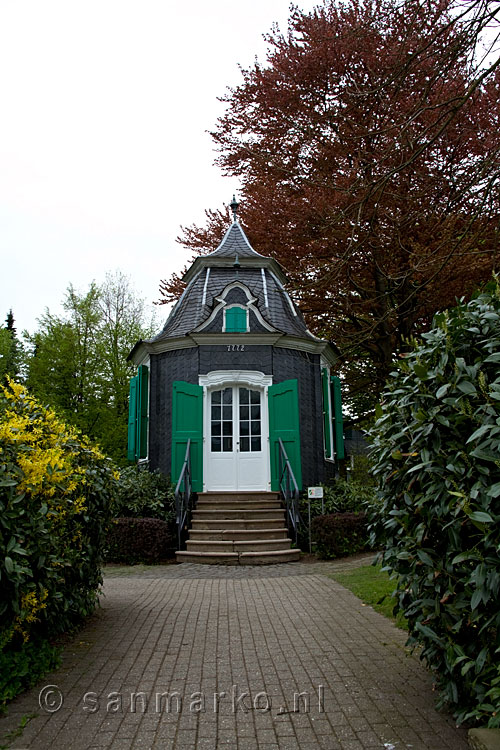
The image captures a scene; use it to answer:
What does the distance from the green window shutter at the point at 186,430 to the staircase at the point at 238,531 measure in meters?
0.55

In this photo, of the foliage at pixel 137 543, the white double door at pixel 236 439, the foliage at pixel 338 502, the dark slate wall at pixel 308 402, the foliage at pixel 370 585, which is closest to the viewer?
the foliage at pixel 370 585

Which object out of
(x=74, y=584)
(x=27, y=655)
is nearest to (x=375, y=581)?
(x=74, y=584)

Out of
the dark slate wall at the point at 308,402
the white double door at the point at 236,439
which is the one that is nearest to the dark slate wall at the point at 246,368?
the dark slate wall at the point at 308,402

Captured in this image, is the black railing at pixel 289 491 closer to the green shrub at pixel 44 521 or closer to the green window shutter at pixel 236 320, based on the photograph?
the green window shutter at pixel 236 320

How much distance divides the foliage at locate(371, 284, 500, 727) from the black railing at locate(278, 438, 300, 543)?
23.4 feet

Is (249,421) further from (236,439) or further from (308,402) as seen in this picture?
(308,402)

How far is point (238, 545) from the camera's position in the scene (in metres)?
9.98

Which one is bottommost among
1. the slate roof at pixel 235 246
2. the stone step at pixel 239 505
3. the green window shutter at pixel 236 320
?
the stone step at pixel 239 505

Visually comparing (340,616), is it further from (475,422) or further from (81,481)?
(475,422)

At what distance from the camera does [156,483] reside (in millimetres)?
11656

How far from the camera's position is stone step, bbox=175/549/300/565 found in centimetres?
962

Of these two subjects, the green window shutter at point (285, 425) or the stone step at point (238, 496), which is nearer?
the stone step at point (238, 496)

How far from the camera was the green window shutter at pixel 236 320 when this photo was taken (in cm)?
1271

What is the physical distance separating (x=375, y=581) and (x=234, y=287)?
7624 mm
